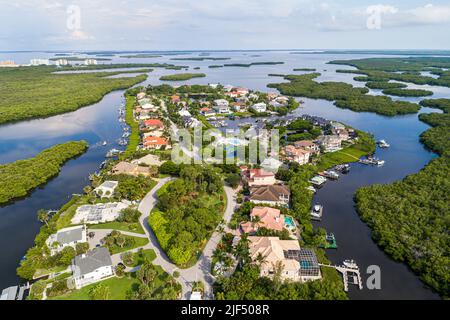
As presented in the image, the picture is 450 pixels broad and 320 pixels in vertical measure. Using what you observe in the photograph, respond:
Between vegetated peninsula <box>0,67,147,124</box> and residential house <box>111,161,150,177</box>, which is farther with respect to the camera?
vegetated peninsula <box>0,67,147,124</box>

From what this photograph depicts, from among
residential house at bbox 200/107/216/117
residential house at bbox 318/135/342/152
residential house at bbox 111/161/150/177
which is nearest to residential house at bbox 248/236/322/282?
residential house at bbox 111/161/150/177

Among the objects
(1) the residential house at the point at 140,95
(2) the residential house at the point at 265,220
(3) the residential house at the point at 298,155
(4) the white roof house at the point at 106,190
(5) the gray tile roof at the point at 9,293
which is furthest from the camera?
(1) the residential house at the point at 140,95

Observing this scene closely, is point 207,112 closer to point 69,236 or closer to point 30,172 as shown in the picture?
point 30,172

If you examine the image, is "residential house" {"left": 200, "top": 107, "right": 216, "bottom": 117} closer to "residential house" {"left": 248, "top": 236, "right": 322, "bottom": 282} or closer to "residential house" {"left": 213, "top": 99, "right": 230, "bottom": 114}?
"residential house" {"left": 213, "top": 99, "right": 230, "bottom": 114}

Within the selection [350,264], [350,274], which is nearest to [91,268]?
[350,274]

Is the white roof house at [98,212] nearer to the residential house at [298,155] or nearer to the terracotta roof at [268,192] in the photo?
the terracotta roof at [268,192]

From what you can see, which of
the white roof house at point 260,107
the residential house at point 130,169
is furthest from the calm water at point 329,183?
the white roof house at point 260,107
